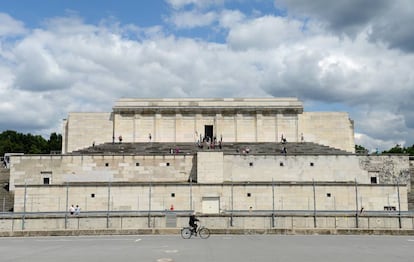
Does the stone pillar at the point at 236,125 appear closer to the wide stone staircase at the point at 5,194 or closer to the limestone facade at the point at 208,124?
the limestone facade at the point at 208,124

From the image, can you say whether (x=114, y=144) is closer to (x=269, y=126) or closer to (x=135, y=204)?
(x=135, y=204)

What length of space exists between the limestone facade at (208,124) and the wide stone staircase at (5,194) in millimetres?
11208

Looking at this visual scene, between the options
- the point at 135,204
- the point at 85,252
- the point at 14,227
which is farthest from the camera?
the point at 135,204

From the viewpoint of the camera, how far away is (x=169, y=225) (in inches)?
1118

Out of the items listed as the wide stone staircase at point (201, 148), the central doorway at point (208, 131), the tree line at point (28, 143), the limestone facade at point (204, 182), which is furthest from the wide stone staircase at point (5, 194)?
the tree line at point (28, 143)

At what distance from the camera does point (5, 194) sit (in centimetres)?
4203

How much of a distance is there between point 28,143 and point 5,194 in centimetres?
8213

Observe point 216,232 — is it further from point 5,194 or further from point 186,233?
point 5,194

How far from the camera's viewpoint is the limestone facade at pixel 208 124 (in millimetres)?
56875

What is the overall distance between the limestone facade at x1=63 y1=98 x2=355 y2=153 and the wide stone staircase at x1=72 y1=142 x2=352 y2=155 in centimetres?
277

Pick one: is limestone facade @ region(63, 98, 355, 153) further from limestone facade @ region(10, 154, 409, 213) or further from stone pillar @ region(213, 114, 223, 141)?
A: limestone facade @ region(10, 154, 409, 213)

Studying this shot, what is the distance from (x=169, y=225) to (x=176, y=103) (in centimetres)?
3075

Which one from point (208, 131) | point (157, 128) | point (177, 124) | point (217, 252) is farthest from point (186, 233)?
point (157, 128)

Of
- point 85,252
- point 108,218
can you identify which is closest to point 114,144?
point 108,218
